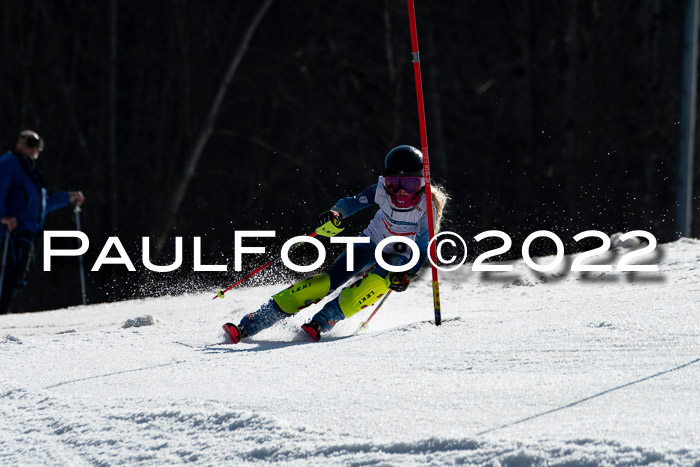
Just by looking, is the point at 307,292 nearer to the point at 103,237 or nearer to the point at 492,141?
the point at 103,237

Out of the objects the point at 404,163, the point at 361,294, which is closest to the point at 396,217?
the point at 404,163

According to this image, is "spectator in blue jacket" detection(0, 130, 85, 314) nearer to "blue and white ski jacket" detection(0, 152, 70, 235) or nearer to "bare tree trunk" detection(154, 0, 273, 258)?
"blue and white ski jacket" detection(0, 152, 70, 235)

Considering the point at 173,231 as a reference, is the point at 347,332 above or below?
below

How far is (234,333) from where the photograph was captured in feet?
17.3

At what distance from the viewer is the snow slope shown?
2857 millimetres

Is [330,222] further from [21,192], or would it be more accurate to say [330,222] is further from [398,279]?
[21,192]

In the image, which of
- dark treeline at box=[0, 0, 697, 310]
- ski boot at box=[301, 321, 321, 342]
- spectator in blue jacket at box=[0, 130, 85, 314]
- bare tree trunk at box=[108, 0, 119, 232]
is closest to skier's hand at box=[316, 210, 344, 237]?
ski boot at box=[301, 321, 321, 342]

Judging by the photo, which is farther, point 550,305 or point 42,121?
point 42,121

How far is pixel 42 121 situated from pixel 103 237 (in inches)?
84.3

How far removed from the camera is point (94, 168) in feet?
56.0

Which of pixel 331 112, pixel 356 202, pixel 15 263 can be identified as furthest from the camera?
pixel 331 112

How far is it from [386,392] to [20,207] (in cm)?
518

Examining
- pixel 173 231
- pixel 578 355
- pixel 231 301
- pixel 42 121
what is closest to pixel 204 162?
pixel 173 231

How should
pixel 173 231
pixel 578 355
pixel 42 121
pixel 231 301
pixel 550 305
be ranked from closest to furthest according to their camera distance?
pixel 578 355
pixel 550 305
pixel 231 301
pixel 42 121
pixel 173 231
